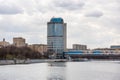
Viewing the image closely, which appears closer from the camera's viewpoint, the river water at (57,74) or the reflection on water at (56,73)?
the reflection on water at (56,73)

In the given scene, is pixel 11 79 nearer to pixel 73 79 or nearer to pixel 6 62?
pixel 73 79

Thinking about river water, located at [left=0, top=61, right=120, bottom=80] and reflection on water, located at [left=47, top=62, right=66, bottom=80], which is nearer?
reflection on water, located at [left=47, top=62, right=66, bottom=80]

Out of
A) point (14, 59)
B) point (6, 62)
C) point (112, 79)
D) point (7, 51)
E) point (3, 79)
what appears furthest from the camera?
point (7, 51)

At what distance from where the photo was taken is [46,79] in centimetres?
6094

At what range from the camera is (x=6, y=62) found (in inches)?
6117

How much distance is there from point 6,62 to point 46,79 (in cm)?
9625

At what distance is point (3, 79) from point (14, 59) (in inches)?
4384

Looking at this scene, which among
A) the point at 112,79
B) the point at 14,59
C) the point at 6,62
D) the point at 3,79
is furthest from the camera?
the point at 14,59

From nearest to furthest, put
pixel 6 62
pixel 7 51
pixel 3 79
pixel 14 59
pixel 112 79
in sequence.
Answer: pixel 3 79, pixel 112 79, pixel 6 62, pixel 14 59, pixel 7 51

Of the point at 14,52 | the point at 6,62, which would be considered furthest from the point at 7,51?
the point at 6,62

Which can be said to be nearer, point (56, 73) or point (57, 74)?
point (57, 74)

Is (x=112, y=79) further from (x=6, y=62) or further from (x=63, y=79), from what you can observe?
(x=6, y=62)

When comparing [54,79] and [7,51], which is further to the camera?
[7,51]

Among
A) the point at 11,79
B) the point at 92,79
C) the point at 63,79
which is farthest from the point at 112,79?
the point at 11,79
